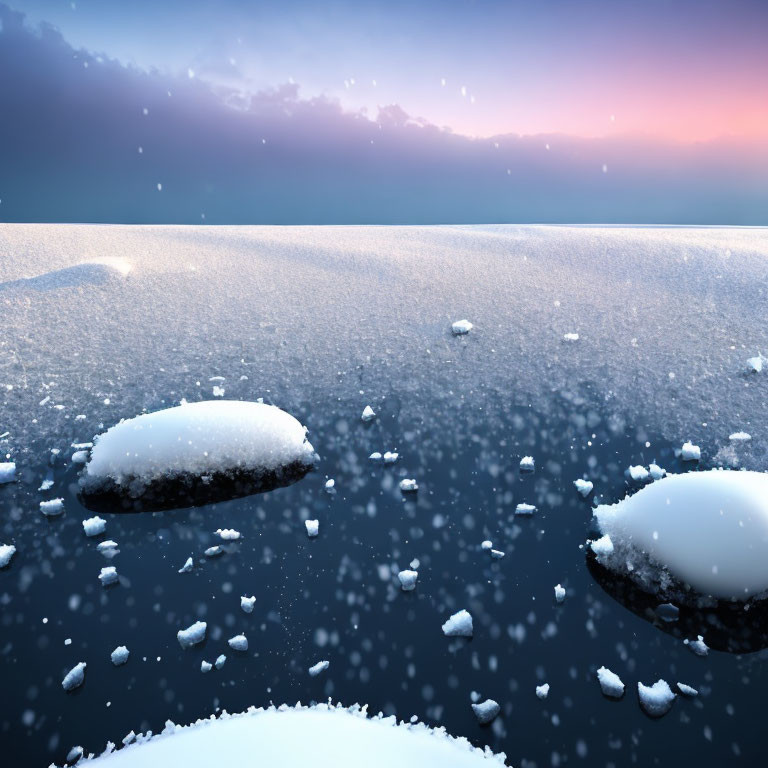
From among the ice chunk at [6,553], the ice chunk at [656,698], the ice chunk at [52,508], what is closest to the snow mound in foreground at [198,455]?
the ice chunk at [52,508]

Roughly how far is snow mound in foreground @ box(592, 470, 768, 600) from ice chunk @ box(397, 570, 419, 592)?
2.44 feet

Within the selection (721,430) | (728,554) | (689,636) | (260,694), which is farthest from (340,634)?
(721,430)

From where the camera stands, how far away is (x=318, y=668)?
1583 mm

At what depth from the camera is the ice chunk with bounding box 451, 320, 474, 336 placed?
12.1ft

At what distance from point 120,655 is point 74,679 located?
13cm

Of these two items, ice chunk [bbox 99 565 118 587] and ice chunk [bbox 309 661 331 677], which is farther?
ice chunk [bbox 99 565 118 587]

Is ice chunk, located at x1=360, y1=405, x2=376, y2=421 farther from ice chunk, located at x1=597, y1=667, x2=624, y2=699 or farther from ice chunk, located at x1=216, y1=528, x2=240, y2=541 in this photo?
ice chunk, located at x1=597, y1=667, x2=624, y2=699

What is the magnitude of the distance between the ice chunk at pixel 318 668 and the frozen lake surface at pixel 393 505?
0.10ft

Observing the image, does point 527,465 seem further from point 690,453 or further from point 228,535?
point 228,535

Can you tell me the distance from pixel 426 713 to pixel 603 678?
0.56m

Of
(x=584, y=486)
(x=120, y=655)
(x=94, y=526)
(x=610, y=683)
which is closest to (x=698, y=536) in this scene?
(x=584, y=486)

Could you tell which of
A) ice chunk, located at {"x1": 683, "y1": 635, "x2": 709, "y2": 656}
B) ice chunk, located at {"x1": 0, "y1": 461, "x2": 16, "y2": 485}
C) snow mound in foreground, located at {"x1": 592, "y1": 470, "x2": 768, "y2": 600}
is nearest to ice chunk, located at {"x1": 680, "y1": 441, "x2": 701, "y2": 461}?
snow mound in foreground, located at {"x1": 592, "y1": 470, "x2": 768, "y2": 600}

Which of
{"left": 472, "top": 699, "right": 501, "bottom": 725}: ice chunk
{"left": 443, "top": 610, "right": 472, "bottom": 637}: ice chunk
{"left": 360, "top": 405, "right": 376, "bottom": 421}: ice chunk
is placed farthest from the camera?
{"left": 360, "top": 405, "right": 376, "bottom": 421}: ice chunk

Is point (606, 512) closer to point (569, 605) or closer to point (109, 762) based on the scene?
point (569, 605)
